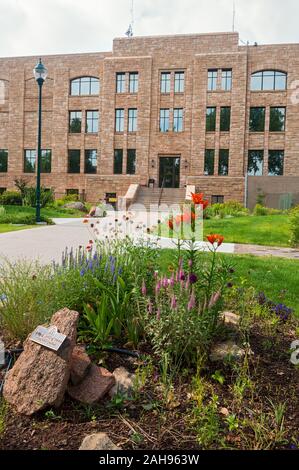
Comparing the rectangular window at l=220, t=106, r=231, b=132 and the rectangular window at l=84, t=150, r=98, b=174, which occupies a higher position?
the rectangular window at l=220, t=106, r=231, b=132

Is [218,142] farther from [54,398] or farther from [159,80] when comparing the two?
[54,398]

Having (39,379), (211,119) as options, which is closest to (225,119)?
(211,119)

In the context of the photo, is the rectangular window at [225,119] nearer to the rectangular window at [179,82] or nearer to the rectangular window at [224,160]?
the rectangular window at [224,160]

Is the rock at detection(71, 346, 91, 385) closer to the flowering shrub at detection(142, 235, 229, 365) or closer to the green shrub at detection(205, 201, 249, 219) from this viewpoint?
the flowering shrub at detection(142, 235, 229, 365)

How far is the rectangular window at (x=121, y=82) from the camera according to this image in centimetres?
3525

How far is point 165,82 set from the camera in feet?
113

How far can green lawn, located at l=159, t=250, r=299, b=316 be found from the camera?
19.1 ft

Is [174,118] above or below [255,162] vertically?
above

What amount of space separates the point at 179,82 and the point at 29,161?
14448mm

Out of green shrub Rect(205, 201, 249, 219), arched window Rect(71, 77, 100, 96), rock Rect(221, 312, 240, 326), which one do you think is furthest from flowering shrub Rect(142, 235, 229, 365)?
arched window Rect(71, 77, 100, 96)

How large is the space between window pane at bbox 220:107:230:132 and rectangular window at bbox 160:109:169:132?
165 inches

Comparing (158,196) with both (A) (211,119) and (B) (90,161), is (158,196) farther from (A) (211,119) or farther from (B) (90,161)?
(B) (90,161)
